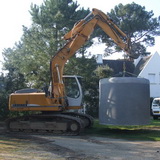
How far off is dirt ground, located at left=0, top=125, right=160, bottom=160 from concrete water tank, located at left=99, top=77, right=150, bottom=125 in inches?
67.5

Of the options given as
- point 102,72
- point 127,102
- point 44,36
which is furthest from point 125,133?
point 44,36

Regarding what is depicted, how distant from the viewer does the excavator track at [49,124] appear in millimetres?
14696

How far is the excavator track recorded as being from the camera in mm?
14696

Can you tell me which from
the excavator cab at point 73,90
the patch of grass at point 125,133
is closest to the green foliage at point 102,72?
the patch of grass at point 125,133

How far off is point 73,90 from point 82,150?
5581mm

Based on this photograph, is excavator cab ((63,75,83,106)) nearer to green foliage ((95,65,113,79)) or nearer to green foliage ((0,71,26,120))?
green foliage ((0,71,26,120))

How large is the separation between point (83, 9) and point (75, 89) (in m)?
14.5

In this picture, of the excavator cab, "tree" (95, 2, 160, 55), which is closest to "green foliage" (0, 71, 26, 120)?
the excavator cab

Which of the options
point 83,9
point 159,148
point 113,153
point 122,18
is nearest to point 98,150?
point 113,153

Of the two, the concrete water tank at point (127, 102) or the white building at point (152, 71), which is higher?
the white building at point (152, 71)

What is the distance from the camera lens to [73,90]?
15.7 meters

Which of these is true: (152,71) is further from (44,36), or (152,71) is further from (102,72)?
(44,36)

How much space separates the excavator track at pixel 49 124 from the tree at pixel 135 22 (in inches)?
881

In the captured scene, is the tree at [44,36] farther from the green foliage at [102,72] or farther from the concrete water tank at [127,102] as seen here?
the concrete water tank at [127,102]
